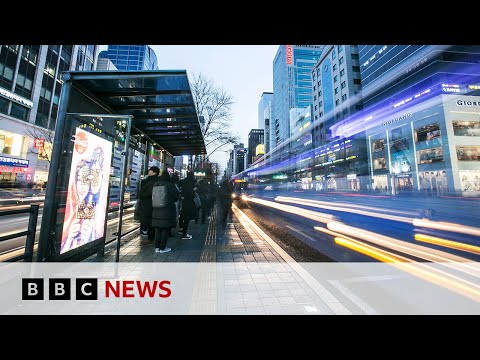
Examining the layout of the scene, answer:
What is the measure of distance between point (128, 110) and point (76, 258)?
3.63 meters

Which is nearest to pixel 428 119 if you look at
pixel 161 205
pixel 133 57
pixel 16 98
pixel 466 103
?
pixel 466 103

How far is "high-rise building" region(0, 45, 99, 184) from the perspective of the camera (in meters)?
25.2

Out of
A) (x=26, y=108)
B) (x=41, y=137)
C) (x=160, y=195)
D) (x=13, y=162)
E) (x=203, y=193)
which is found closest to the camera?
(x=160, y=195)

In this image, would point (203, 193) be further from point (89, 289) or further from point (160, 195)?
point (89, 289)

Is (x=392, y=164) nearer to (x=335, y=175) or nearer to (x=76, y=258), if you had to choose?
(x=335, y=175)

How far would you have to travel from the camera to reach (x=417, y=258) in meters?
5.16

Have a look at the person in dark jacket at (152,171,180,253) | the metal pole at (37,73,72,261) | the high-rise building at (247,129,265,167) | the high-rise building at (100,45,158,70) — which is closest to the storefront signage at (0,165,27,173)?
the metal pole at (37,73,72,261)

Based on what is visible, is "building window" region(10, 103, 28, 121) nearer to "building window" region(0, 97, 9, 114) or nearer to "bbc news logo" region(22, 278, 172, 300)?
"building window" region(0, 97, 9, 114)

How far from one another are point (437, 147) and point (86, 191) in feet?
134

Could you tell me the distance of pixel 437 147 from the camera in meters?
30.6

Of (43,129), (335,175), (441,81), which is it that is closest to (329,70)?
(335,175)

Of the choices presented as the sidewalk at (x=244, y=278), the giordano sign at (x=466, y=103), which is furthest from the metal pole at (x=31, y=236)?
the giordano sign at (x=466, y=103)

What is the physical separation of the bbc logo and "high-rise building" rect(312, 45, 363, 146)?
57.2 meters
